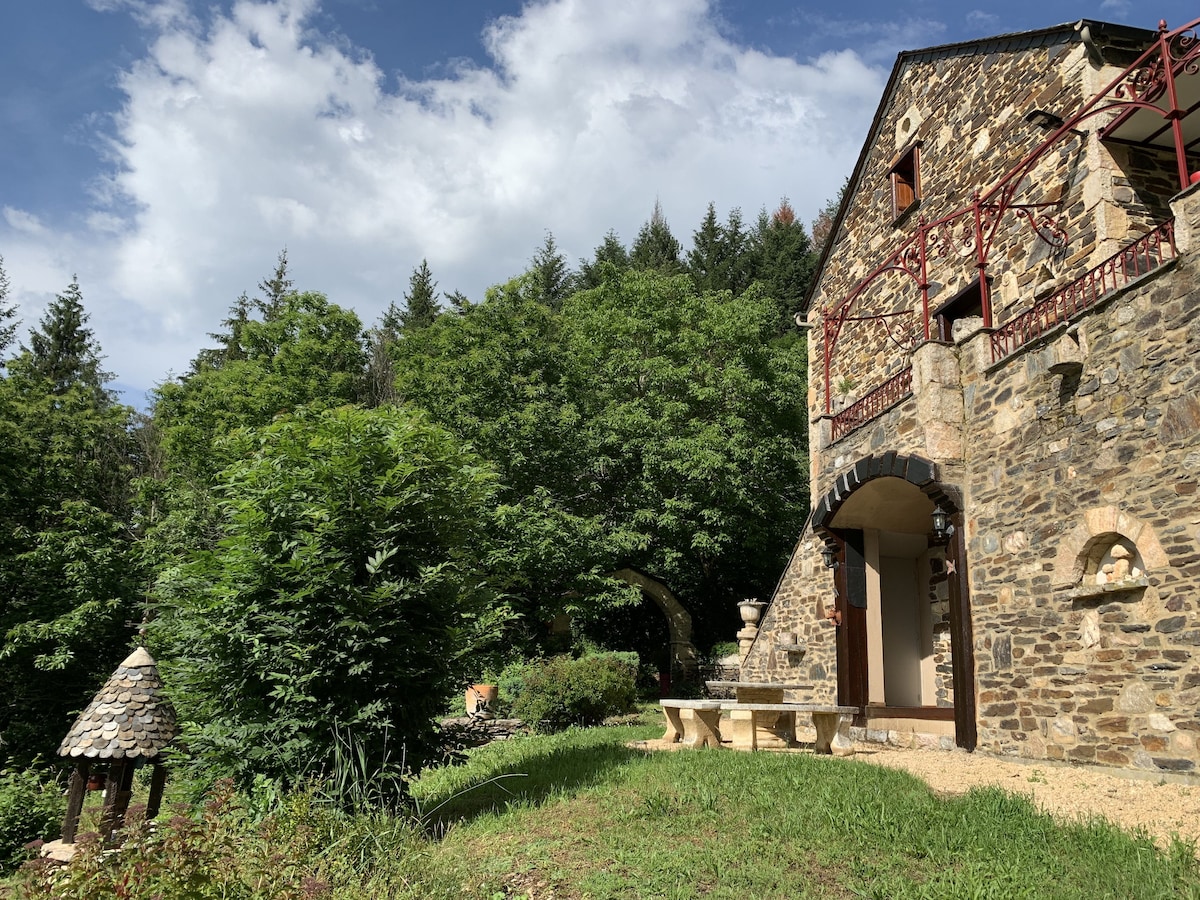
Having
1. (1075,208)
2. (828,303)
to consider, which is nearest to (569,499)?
(828,303)

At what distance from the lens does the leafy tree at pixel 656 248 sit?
33.4 metres

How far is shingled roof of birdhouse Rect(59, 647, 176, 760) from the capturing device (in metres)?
5.45

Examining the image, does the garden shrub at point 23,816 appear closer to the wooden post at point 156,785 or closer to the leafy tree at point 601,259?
the wooden post at point 156,785

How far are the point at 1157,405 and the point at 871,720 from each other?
5.64 metres

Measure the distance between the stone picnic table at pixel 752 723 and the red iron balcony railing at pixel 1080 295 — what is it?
413cm

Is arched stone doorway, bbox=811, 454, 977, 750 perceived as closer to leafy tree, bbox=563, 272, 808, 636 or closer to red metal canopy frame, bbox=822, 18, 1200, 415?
red metal canopy frame, bbox=822, 18, 1200, 415

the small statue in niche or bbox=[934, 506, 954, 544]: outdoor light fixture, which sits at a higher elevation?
bbox=[934, 506, 954, 544]: outdoor light fixture

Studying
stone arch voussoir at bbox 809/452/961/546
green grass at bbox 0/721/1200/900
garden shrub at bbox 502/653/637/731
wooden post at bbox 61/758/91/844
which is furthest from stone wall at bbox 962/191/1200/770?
wooden post at bbox 61/758/91/844

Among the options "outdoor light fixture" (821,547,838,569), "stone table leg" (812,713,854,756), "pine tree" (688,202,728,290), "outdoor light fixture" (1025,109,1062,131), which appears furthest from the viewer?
"pine tree" (688,202,728,290)

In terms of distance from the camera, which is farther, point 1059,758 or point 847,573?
point 847,573

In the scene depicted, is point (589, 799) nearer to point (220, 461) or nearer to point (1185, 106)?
point (1185, 106)

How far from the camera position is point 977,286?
1030 cm

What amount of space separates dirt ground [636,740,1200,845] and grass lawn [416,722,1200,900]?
0.41 metres

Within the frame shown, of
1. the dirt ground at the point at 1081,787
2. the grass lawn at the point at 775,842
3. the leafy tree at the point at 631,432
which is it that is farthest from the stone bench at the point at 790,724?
the leafy tree at the point at 631,432
